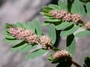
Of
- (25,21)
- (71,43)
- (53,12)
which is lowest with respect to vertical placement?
(25,21)

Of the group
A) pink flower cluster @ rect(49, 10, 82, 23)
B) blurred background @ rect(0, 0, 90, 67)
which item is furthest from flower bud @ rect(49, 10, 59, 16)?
blurred background @ rect(0, 0, 90, 67)

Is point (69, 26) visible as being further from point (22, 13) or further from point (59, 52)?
point (22, 13)

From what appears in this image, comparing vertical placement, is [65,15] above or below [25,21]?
above

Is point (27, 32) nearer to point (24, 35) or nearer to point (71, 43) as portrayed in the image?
point (24, 35)

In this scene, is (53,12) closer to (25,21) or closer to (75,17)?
(75,17)

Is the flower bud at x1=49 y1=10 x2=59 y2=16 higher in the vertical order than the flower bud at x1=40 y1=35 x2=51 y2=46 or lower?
higher

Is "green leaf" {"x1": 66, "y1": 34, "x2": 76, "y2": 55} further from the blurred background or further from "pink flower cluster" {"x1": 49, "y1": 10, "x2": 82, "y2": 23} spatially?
the blurred background


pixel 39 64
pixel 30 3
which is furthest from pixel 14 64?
pixel 30 3

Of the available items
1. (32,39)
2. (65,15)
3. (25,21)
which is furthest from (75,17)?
(25,21)

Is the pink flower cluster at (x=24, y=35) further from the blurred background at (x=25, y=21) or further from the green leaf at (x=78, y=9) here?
the blurred background at (x=25, y=21)

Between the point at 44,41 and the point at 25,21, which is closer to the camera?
the point at 44,41

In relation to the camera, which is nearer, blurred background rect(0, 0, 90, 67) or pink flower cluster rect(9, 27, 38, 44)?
pink flower cluster rect(9, 27, 38, 44)
